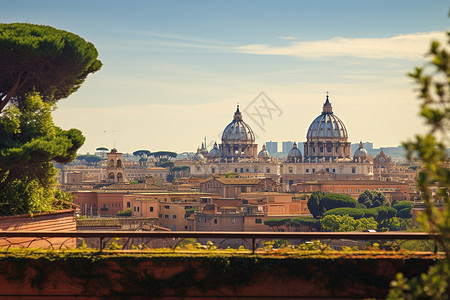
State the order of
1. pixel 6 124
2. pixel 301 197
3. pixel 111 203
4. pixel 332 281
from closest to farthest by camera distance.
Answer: pixel 332 281 < pixel 6 124 < pixel 111 203 < pixel 301 197

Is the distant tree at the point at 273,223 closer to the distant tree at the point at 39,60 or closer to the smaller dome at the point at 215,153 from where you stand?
the distant tree at the point at 39,60

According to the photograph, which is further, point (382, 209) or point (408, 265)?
point (382, 209)

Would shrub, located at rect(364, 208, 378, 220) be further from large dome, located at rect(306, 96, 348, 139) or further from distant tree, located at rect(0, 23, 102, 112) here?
large dome, located at rect(306, 96, 348, 139)

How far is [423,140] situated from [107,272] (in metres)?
3.85

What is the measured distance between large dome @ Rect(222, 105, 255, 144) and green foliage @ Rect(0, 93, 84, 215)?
367 ft

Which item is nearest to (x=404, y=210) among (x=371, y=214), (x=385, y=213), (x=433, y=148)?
(x=385, y=213)

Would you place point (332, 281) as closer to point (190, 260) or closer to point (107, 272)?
point (190, 260)

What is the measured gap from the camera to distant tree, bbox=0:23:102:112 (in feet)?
39.1

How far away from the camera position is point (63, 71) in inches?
504

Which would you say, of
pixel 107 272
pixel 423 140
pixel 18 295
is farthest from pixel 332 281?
pixel 423 140

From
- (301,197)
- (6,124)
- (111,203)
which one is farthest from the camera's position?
(301,197)

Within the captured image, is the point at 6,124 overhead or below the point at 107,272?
overhead

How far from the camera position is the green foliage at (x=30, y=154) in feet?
36.4

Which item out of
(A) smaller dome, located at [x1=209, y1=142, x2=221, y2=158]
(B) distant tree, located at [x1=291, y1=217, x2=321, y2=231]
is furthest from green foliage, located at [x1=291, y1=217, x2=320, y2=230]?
(A) smaller dome, located at [x1=209, y1=142, x2=221, y2=158]
